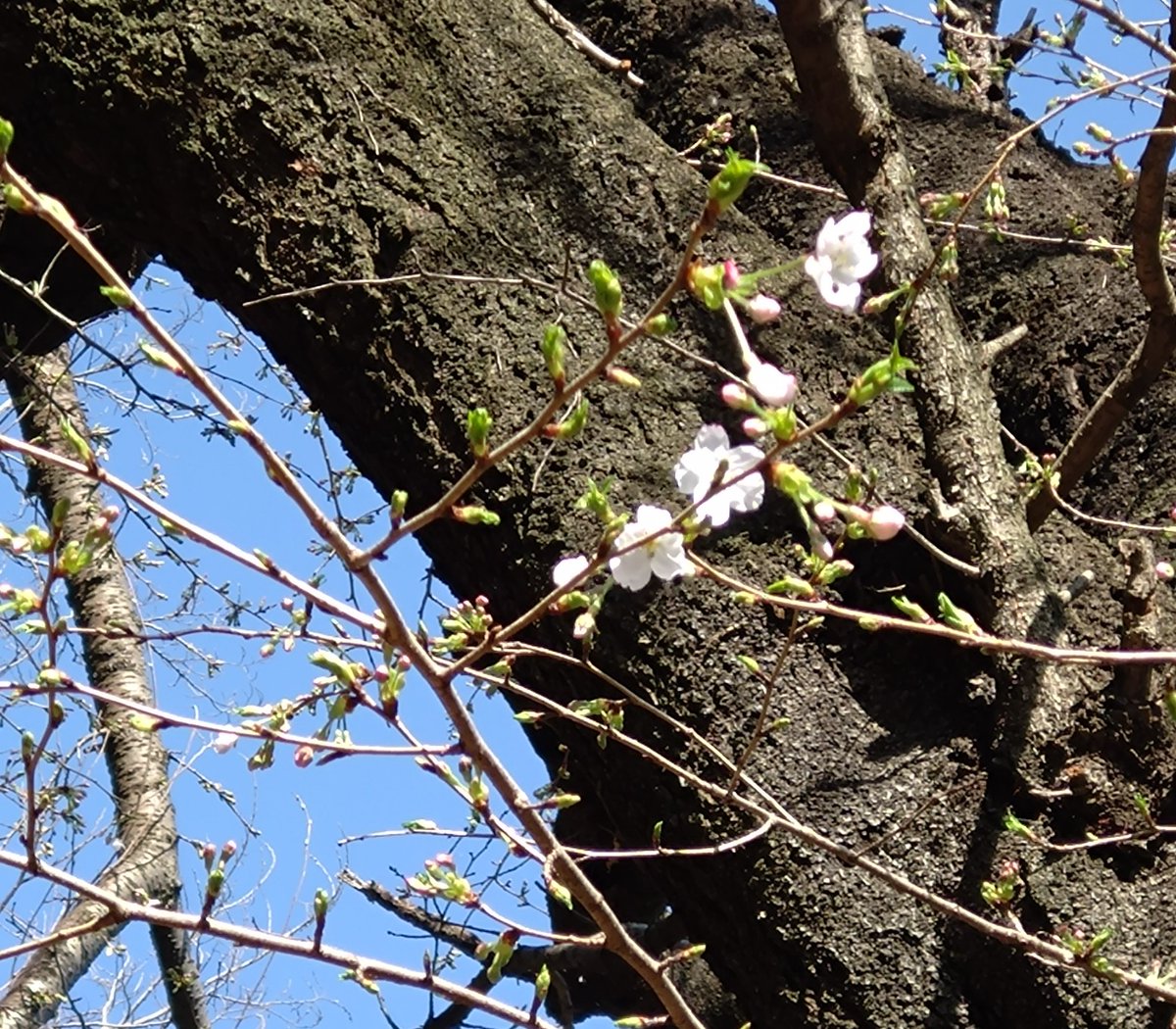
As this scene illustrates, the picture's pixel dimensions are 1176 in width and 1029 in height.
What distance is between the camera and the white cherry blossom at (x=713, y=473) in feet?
2.57

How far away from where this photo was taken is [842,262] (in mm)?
786

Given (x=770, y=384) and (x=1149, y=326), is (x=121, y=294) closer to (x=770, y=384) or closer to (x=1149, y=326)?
(x=770, y=384)

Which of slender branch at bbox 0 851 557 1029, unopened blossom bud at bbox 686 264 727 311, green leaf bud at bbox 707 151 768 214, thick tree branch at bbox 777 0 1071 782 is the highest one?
thick tree branch at bbox 777 0 1071 782

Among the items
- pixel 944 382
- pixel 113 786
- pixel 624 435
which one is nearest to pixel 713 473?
pixel 624 435

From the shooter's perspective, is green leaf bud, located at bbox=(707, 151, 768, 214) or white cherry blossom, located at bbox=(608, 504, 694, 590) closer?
green leaf bud, located at bbox=(707, 151, 768, 214)

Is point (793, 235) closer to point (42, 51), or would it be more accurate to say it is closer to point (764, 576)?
point (764, 576)

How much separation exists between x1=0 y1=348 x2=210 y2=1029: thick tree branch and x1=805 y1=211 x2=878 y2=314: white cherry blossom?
2.05 meters

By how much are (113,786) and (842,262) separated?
9.60 ft

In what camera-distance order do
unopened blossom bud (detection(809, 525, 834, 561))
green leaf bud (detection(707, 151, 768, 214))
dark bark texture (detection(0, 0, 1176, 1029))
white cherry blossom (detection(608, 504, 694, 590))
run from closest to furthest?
green leaf bud (detection(707, 151, 768, 214)) → white cherry blossom (detection(608, 504, 694, 590)) → unopened blossom bud (detection(809, 525, 834, 561)) → dark bark texture (detection(0, 0, 1176, 1029))

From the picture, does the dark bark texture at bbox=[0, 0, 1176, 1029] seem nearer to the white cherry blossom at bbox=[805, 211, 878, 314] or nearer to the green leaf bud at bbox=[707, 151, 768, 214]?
the white cherry blossom at bbox=[805, 211, 878, 314]

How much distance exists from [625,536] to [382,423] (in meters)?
0.67

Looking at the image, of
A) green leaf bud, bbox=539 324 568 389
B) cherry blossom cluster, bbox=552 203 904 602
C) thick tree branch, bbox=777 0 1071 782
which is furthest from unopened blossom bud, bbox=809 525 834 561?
thick tree branch, bbox=777 0 1071 782

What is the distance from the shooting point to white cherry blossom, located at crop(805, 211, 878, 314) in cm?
74

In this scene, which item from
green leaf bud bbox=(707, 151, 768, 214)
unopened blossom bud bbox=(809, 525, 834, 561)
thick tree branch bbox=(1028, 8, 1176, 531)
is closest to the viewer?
green leaf bud bbox=(707, 151, 768, 214)
